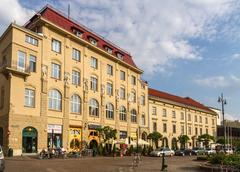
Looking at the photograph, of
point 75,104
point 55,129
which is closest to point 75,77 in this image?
point 75,104

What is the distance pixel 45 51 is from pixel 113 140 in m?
18.3

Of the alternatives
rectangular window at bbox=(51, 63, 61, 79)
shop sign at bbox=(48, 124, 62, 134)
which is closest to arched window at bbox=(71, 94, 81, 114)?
shop sign at bbox=(48, 124, 62, 134)

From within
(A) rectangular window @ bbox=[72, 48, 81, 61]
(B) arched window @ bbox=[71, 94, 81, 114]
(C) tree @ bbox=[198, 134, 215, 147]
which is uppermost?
(A) rectangular window @ bbox=[72, 48, 81, 61]

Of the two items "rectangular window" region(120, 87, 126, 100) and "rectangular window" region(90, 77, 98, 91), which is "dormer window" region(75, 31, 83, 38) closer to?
"rectangular window" region(90, 77, 98, 91)

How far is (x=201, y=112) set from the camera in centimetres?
9294

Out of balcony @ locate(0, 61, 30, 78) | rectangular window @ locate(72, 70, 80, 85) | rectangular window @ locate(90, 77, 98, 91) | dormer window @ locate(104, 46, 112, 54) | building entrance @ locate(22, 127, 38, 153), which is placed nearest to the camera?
balcony @ locate(0, 61, 30, 78)

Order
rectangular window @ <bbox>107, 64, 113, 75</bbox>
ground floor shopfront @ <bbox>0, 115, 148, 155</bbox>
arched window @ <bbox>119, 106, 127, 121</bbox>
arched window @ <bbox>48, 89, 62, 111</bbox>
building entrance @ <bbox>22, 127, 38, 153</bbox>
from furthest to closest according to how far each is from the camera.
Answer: arched window @ <bbox>119, 106, 127, 121</bbox>, rectangular window @ <bbox>107, 64, 113, 75</bbox>, arched window @ <bbox>48, 89, 62, 111</bbox>, building entrance @ <bbox>22, 127, 38, 153</bbox>, ground floor shopfront @ <bbox>0, 115, 148, 155</bbox>

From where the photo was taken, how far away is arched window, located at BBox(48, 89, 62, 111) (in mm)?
47206

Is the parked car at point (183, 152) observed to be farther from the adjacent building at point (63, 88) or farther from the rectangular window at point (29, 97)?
the rectangular window at point (29, 97)

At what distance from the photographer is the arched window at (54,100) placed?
47206 millimetres

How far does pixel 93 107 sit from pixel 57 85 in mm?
9104

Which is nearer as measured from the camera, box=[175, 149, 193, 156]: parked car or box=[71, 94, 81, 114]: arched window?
box=[71, 94, 81, 114]: arched window

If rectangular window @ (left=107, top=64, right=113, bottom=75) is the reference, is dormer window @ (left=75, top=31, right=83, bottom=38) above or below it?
above

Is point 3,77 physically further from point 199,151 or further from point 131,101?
point 199,151
